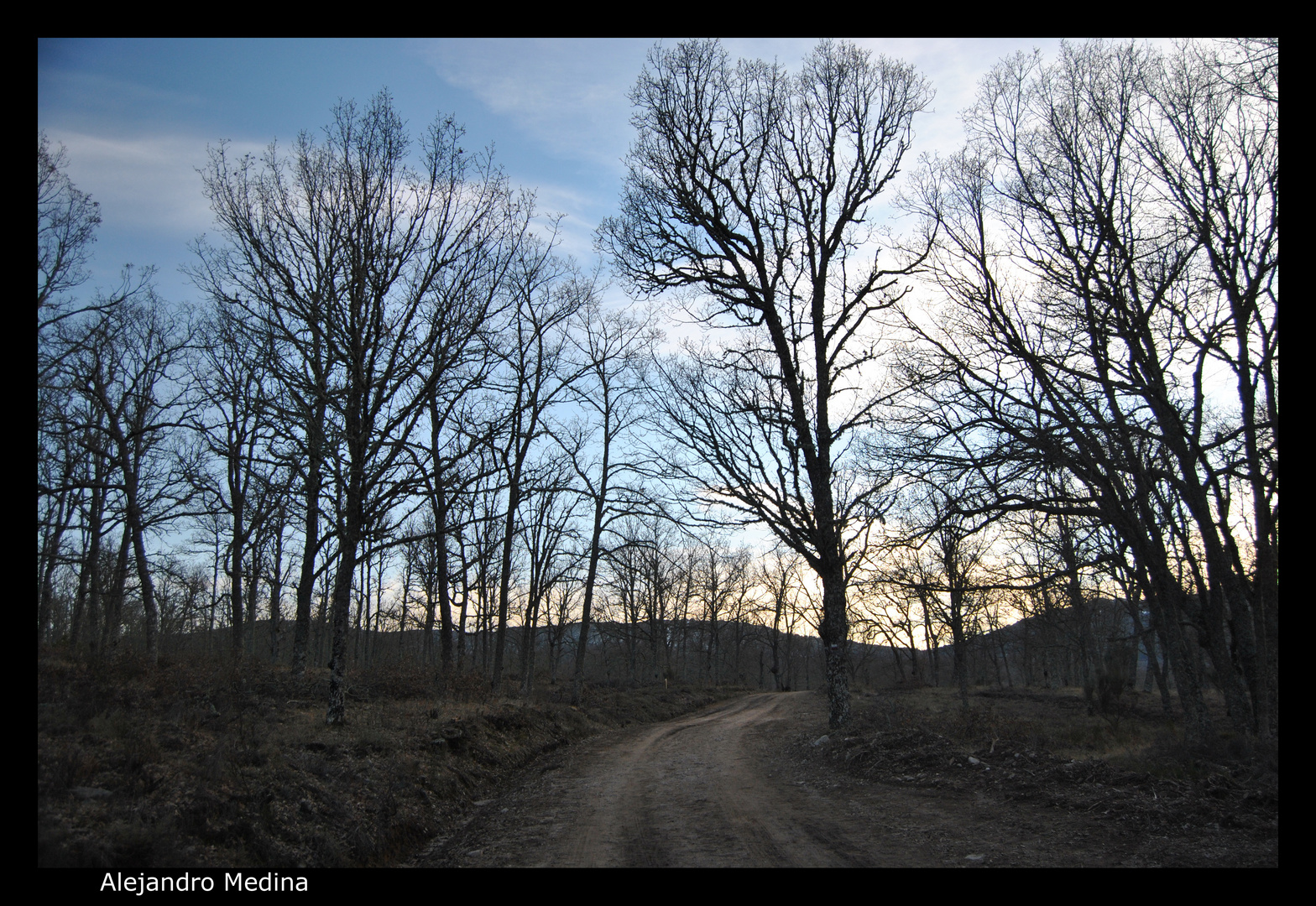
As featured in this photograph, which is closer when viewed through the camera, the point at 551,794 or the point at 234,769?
the point at 234,769

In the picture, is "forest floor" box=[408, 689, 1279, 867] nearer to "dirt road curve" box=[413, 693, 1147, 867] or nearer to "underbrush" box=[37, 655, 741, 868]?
"dirt road curve" box=[413, 693, 1147, 867]

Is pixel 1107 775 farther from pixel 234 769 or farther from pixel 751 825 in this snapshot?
pixel 234 769

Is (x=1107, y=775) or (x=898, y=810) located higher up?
(x=1107, y=775)

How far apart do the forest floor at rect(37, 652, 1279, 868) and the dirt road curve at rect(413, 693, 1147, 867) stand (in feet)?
0.13

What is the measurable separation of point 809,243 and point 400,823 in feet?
42.0

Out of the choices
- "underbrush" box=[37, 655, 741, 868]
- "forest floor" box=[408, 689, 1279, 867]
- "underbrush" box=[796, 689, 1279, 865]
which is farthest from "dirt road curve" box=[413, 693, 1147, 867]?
"underbrush" box=[37, 655, 741, 868]

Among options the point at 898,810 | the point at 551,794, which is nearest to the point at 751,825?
the point at 898,810

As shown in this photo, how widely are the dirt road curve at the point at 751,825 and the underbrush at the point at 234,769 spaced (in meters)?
0.87

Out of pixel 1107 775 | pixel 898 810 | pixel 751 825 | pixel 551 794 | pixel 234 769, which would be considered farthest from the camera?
pixel 551 794

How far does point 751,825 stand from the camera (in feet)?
22.8

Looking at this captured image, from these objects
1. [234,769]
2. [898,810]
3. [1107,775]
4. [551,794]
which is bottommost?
[551,794]

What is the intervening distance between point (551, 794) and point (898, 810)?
486 centimetres

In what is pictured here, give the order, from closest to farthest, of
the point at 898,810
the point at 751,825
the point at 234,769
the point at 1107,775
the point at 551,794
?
the point at 234,769 < the point at 751,825 < the point at 898,810 < the point at 1107,775 < the point at 551,794
